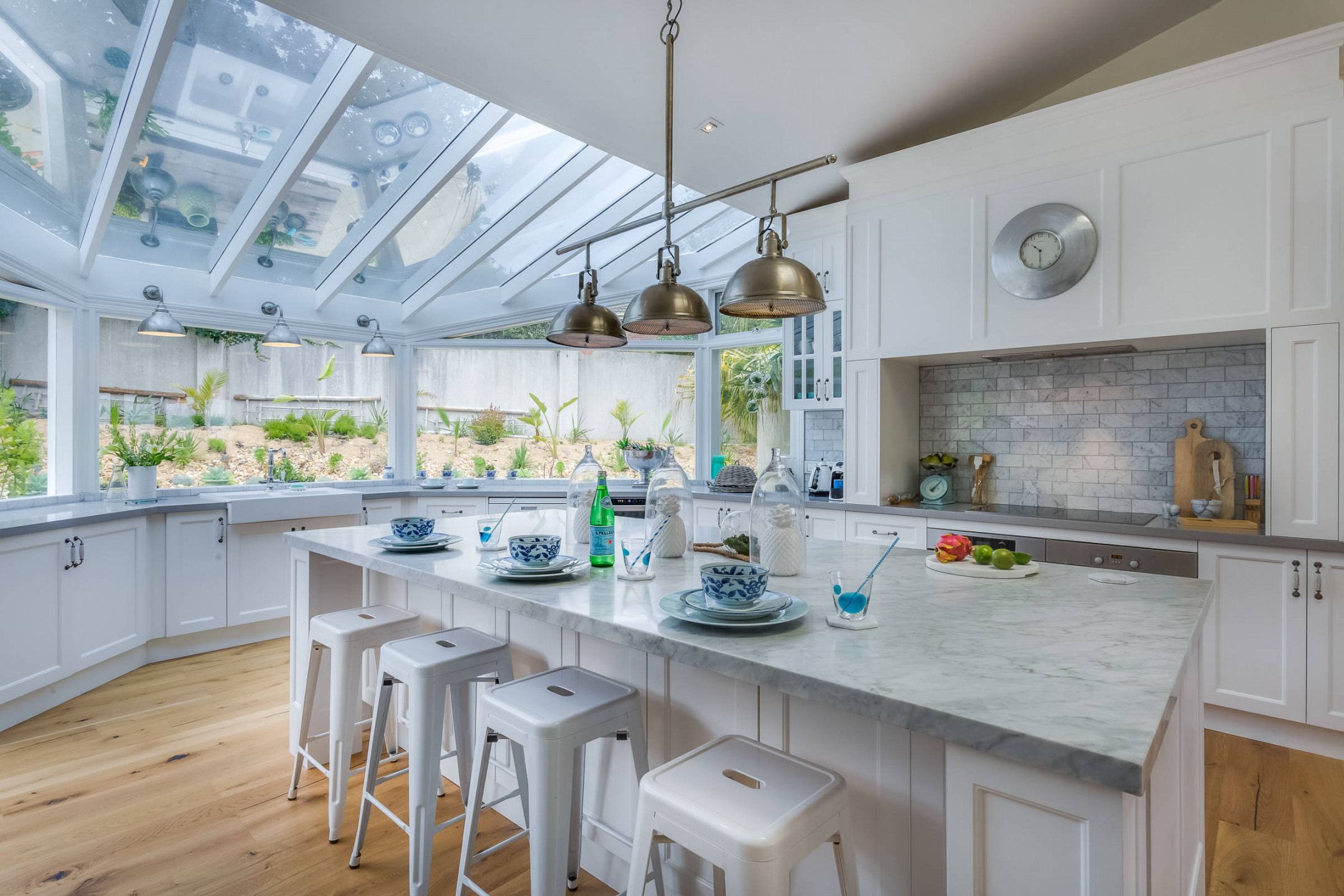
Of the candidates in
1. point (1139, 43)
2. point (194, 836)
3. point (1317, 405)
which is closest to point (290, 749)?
point (194, 836)

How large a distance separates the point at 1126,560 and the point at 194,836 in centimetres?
372

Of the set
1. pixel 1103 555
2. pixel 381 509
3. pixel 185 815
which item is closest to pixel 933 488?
pixel 1103 555

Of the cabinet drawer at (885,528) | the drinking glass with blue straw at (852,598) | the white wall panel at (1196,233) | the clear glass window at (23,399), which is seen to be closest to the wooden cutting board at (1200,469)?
the white wall panel at (1196,233)

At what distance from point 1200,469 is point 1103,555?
2.42 feet

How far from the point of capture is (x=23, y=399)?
373 cm

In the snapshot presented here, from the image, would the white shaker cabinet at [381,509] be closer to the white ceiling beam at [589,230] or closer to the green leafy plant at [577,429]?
the green leafy plant at [577,429]

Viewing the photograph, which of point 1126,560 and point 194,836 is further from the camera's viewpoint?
point 1126,560

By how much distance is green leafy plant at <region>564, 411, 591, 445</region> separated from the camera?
5.88 meters

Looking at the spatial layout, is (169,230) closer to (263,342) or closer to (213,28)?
(263,342)

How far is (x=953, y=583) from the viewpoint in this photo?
1800mm

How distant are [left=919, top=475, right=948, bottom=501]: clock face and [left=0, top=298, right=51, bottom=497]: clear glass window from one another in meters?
5.06

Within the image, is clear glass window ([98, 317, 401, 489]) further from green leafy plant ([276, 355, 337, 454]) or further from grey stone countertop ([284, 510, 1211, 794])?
grey stone countertop ([284, 510, 1211, 794])

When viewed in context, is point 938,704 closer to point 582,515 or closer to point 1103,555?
point 582,515

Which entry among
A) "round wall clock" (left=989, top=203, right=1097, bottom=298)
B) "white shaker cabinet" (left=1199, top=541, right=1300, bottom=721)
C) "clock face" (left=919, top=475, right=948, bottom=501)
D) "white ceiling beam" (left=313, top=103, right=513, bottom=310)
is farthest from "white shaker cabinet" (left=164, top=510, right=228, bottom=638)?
"white shaker cabinet" (left=1199, top=541, right=1300, bottom=721)
